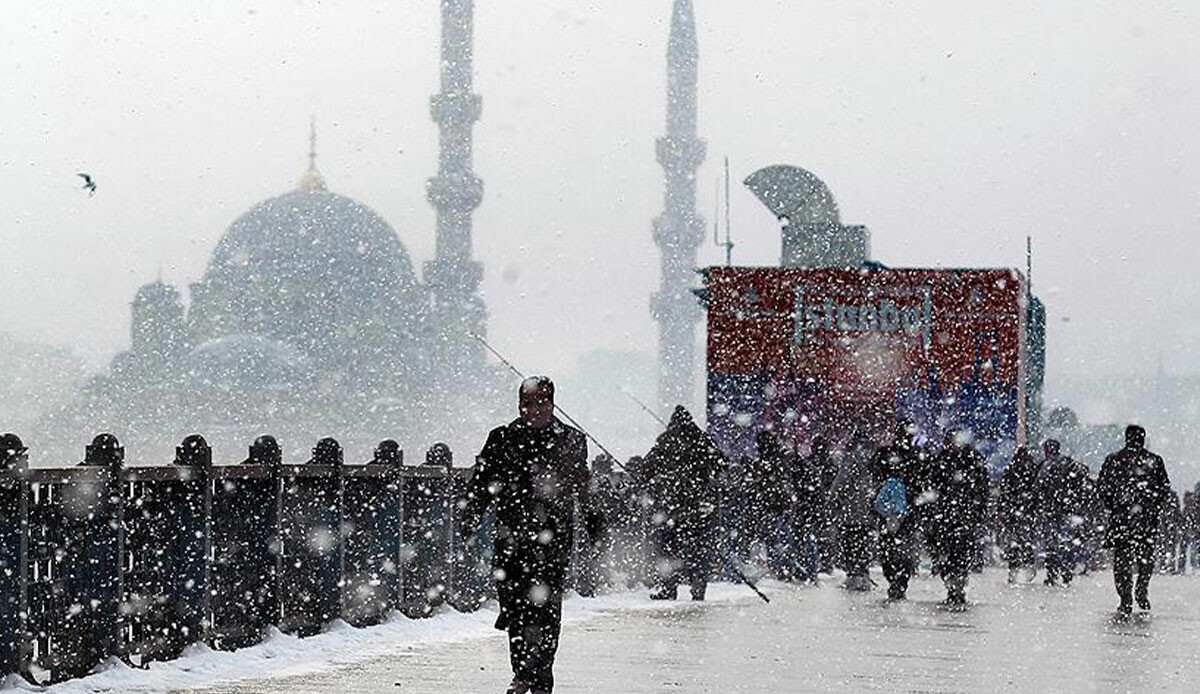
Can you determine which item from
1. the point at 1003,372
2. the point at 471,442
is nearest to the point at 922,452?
the point at 1003,372

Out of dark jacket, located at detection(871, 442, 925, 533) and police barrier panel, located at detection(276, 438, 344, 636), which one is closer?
police barrier panel, located at detection(276, 438, 344, 636)

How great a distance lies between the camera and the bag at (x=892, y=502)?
2055cm

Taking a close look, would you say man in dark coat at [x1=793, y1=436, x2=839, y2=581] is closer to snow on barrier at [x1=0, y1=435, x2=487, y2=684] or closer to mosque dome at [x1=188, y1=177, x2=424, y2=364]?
snow on barrier at [x1=0, y1=435, x2=487, y2=684]

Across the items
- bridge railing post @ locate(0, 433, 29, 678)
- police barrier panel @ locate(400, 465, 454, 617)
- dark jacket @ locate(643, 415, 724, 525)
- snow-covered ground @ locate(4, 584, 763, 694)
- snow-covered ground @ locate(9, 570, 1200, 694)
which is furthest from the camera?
dark jacket @ locate(643, 415, 724, 525)

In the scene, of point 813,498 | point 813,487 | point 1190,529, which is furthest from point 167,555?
point 1190,529

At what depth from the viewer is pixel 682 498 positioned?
1989 cm

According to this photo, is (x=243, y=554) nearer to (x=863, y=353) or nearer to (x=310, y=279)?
(x=863, y=353)

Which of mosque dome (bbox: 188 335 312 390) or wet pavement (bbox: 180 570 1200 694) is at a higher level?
mosque dome (bbox: 188 335 312 390)

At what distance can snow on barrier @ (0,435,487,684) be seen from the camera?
10.6 metres

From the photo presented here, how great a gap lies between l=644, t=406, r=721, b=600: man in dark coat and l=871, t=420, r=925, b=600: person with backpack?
1660 mm

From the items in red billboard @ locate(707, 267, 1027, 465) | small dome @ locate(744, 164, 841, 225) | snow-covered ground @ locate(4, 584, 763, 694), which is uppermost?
small dome @ locate(744, 164, 841, 225)

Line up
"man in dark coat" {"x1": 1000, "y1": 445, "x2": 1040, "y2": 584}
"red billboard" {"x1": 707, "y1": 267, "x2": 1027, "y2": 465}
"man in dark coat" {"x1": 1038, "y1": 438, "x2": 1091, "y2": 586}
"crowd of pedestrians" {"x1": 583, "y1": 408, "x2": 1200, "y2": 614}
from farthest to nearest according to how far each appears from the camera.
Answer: "red billboard" {"x1": 707, "y1": 267, "x2": 1027, "y2": 465}, "man in dark coat" {"x1": 1000, "y1": 445, "x2": 1040, "y2": 584}, "man in dark coat" {"x1": 1038, "y1": 438, "x2": 1091, "y2": 586}, "crowd of pedestrians" {"x1": 583, "y1": 408, "x2": 1200, "y2": 614}

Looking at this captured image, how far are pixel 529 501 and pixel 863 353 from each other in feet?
89.1

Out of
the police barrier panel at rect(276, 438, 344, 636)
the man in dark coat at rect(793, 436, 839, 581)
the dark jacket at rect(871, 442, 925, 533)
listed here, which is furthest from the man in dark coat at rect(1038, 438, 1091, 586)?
the police barrier panel at rect(276, 438, 344, 636)
